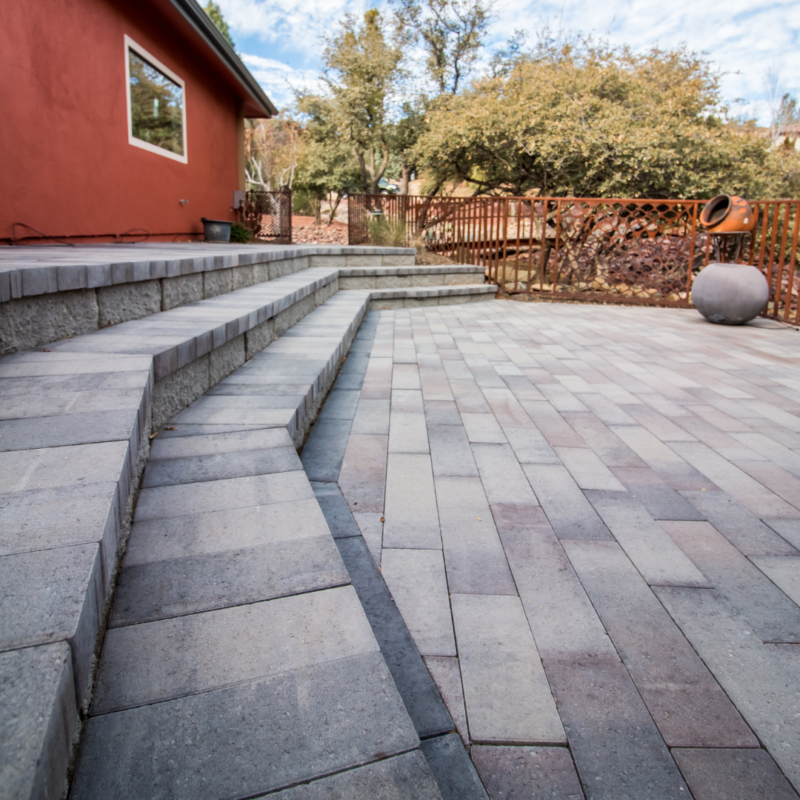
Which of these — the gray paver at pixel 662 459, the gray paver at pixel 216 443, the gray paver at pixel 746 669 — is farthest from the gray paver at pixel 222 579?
the gray paver at pixel 662 459

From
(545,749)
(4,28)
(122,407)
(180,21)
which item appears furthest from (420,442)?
(180,21)

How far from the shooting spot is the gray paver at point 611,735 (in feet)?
3.34

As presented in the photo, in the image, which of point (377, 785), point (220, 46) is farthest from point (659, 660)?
point (220, 46)

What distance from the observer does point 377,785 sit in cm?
84

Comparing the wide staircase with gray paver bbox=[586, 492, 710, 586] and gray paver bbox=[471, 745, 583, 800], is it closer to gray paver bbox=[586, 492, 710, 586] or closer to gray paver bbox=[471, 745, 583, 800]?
gray paver bbox=[471, 745, 583, 800]

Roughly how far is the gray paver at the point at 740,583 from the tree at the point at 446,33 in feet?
47.3

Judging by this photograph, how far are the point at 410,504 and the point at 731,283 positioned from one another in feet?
20.1

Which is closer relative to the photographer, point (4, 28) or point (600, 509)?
point (600, 509)

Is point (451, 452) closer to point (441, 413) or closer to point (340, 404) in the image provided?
point (441, 413)

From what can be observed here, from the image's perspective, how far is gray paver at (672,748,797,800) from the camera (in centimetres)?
100

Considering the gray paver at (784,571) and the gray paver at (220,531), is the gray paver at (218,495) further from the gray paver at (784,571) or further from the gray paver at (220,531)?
the gray paver at (784,571)

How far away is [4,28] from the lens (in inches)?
169

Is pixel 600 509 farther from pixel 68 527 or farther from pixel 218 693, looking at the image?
pixel 68 527

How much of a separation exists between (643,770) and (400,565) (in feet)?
2.68
